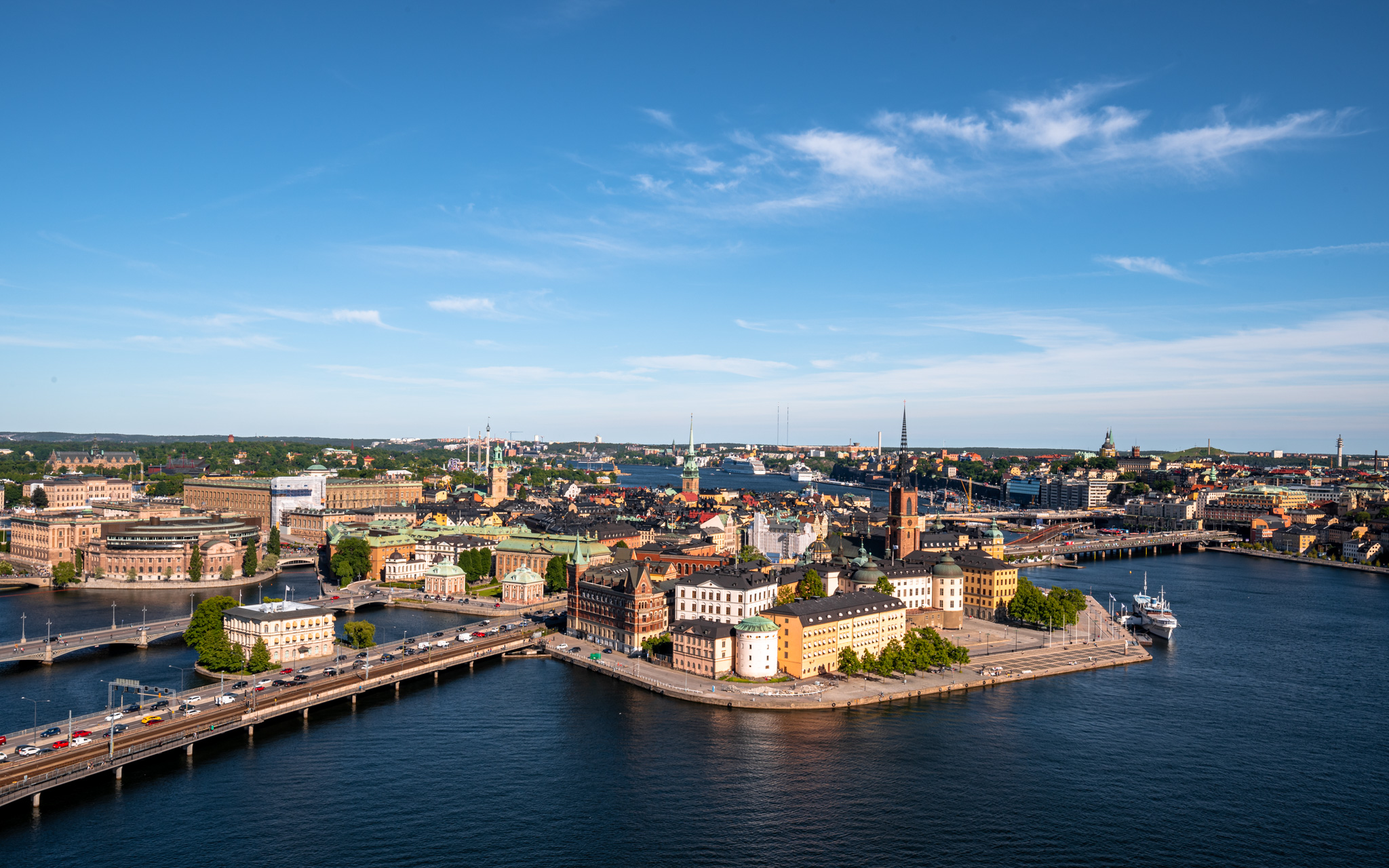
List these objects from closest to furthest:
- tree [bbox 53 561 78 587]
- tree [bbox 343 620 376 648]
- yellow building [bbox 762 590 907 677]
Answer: yellow building [bbox 762 590 907 677]
tree [bbox 343 620 376 648]
tree [bbox 53 561 78 587]

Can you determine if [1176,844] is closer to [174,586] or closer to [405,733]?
[405,733]

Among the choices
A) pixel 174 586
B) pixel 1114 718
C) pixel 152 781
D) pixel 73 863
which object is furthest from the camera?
pixel 174 586

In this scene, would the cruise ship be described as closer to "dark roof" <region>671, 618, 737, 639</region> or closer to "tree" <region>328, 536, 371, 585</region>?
"dark roof" <region>671, 618, 737, 639</region>

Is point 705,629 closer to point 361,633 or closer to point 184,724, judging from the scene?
point 361,633

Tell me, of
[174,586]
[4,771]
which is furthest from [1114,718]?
[174,586]

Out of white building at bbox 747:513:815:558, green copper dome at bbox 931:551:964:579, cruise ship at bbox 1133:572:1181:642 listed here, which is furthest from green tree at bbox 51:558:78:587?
cruise ship at bbox 1133:572:1181:642

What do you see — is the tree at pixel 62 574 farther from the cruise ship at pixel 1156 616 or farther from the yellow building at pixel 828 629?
the cruise ship at pixel 1156 616
